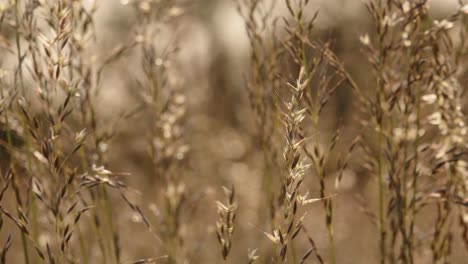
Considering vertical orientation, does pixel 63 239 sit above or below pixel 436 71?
below

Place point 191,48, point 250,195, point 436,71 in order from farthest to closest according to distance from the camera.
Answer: point 191,48, point 250,195, point 436,71

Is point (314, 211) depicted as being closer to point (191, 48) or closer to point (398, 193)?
point (191, 48)

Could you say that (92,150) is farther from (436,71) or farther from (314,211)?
(314,211)

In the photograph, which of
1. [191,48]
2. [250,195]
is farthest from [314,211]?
[250,195]

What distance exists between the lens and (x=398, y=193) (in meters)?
1.98

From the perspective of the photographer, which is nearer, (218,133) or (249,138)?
(249,138)

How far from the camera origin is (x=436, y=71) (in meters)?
2.10

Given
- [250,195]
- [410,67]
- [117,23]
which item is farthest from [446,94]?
[117,23]

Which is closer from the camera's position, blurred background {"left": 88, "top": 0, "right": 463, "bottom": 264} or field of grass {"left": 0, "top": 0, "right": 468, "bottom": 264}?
field of grass {"left": 0, "top": 0, "right": 468, "bottom": 264}

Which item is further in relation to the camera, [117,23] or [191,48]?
[117,23]

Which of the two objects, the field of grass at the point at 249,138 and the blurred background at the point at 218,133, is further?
the blurred background at the point at 218,133

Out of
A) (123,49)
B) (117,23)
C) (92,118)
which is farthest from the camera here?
(117,23)

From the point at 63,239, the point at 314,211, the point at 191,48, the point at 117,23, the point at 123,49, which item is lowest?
the point at 314,211

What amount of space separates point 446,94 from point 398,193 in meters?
0.36
